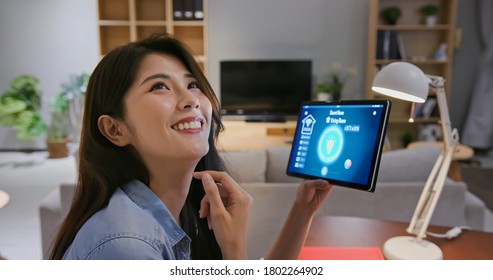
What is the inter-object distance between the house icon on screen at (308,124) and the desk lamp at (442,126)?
4.7 inches

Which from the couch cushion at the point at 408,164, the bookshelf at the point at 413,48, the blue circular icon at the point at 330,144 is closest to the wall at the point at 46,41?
the blue circular icon at the point at 330,144

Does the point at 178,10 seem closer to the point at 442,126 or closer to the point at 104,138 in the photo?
the point at 104,138

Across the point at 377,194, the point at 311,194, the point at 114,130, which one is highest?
the point at 114,130

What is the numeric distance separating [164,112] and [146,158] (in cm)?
5

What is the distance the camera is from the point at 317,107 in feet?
1.63

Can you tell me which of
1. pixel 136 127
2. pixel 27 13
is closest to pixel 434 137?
pixel 136 127

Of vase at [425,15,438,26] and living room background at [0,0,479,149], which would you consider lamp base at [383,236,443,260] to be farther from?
vase at [425,15,438,26]

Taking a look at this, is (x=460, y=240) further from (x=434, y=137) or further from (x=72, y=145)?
(x=72, y=145)

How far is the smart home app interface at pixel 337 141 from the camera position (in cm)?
46

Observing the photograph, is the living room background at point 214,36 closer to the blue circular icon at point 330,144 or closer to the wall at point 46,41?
the wall at point 46,41

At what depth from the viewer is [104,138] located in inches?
17.4

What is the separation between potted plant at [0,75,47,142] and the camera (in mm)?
580

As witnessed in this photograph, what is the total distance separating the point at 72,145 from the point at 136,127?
165 mm

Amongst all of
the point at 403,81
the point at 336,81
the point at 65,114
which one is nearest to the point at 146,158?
the point at 65,114
